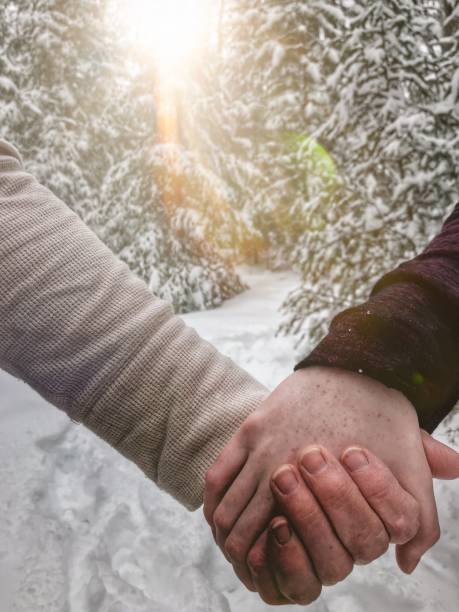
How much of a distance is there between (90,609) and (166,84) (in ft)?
35.3

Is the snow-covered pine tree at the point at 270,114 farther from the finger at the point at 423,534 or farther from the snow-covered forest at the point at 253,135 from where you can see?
the finger at the point at 423,534

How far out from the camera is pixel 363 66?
12.8ft

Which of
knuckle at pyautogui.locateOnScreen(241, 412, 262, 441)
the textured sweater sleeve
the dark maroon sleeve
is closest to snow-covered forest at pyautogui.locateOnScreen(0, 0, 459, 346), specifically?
the dark maroon sleeve

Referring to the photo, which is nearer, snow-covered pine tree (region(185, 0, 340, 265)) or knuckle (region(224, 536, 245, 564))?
knuckle (region(224, 536, 245, 564))

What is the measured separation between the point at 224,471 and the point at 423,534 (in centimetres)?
59

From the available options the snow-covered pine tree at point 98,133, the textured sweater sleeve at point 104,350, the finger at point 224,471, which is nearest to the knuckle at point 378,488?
the finger at point 224,471

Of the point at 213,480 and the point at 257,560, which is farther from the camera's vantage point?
the point at 213,480

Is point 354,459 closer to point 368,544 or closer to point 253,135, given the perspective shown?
point 368,544

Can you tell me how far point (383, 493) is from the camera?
1.09 metres

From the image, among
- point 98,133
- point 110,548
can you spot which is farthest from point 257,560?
point 98,133

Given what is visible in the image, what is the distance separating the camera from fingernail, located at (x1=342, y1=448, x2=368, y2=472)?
1104 mm

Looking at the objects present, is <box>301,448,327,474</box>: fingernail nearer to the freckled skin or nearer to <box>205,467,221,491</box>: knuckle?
the freckled skin

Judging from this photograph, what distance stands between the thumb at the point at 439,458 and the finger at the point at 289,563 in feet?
1.57

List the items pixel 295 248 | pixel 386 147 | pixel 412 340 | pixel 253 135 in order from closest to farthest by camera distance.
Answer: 1. pixel 412 340
2. pixel 386 147
3. pixel 295 248
4. pixel 253 135
